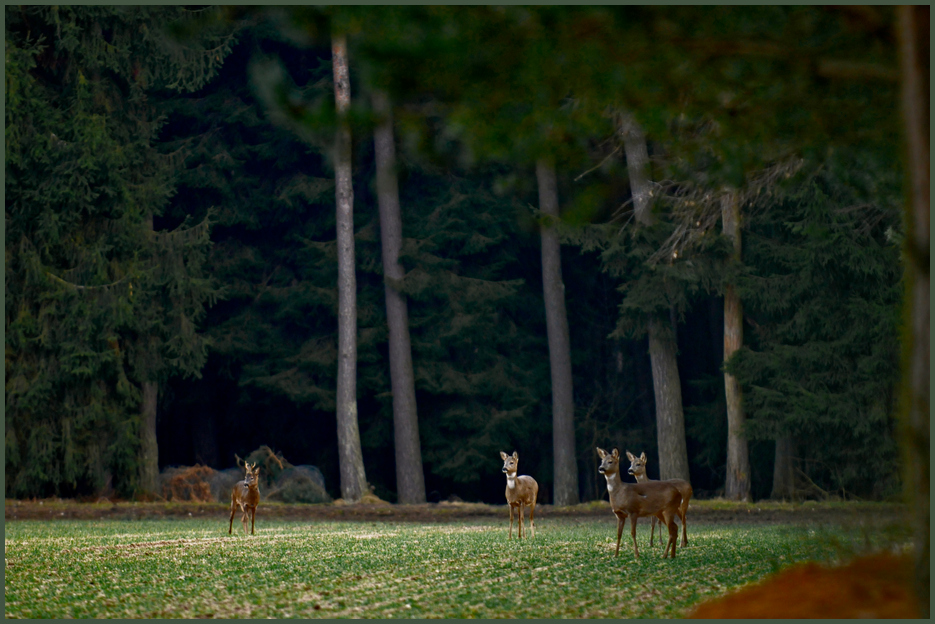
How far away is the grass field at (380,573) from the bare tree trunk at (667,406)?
426 inches

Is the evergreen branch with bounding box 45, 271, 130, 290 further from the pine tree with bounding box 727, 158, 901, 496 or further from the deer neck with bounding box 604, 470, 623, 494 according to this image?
the deer neck with bounding box 604, 470, 623, 494

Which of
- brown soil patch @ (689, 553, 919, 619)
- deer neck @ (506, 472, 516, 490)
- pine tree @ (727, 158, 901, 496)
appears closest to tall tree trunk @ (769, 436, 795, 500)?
pine tree @ (727, 158, 901, 496)

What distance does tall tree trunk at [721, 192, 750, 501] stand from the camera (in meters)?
A: 25.1

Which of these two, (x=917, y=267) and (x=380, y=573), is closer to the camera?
(x=917, y=267)

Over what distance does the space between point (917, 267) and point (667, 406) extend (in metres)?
22.0

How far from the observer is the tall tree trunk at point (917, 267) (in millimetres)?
5012

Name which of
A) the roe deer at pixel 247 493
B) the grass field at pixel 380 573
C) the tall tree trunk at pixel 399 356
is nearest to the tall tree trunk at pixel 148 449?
the tall tree trunk at pixel 399 356

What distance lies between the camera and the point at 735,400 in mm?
25438

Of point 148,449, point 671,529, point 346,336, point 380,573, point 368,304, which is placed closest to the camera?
point 380,573

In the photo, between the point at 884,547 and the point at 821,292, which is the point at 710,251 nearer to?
the point at 821,292

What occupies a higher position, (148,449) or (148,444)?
(148,444)

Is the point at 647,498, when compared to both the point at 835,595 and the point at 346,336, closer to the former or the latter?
the point at 835,595

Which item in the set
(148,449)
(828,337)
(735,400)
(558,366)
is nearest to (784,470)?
(735,400)

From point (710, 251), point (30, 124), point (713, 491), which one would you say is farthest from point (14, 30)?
point (713, 491)
